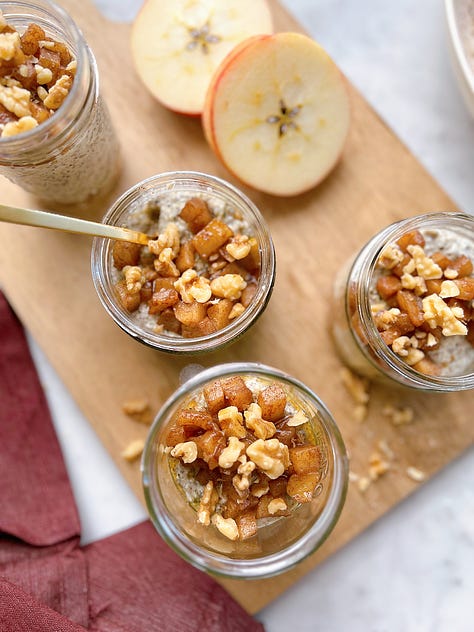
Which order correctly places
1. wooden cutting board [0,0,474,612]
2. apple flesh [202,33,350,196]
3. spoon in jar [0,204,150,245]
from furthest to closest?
wooden cutting board [0,0,474,612]
apple flesh [202,33,350,196]
spoon in jar [0,204,150,245]

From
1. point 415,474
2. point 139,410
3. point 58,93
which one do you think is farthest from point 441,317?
point 58,93

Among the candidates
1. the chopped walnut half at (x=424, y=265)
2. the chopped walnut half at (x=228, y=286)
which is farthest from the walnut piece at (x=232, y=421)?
the chopped walnut half at (x=424, y=265)

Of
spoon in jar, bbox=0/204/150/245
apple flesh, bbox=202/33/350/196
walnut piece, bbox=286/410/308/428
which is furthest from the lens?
apple flesh, bbox=202/33/350/196

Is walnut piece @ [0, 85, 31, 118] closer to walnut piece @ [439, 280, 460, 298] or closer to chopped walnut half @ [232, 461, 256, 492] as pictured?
chopped walnut half @ [232, 461, 256, 492]

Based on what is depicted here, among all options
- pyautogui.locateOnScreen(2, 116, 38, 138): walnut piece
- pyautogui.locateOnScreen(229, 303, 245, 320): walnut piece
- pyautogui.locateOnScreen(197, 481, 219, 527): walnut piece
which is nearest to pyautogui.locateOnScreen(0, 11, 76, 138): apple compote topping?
pyautogui.locateOnScreen(2, 116, 38, 138): walnut piece

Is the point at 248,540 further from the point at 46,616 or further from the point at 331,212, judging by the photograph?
the point at 331,212

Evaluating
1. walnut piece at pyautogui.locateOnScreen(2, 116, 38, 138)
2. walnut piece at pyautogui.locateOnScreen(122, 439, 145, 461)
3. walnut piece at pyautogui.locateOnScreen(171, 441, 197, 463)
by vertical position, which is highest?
walnut piece at pyautogui.locateOnScreen(2, 116, 38, 138)

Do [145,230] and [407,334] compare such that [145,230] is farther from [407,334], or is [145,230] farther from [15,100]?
[407,334]
